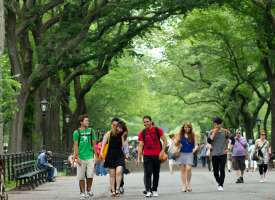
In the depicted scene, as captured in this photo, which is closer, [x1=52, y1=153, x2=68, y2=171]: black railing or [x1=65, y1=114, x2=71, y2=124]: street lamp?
[x1=52, y1=153, x2=68, y2=171]: black railing

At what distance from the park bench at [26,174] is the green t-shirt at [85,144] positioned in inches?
255

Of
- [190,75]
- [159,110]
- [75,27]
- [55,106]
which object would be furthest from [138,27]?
[159,110]

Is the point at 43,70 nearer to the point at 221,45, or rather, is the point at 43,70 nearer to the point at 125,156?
the point at 125,156

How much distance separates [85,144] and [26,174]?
7.75 metres

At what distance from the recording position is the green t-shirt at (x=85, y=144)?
1741 centimetres

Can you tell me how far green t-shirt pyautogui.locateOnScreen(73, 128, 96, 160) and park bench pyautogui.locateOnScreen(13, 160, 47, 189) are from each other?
6475 millimetres

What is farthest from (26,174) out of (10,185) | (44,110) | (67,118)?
(67,118)

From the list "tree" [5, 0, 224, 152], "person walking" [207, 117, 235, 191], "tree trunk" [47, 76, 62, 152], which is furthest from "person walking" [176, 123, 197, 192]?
"tree trunk" [47, 76, 62, 152]

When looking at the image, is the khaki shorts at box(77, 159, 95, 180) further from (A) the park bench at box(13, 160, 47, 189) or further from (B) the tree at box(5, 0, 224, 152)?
(B) the tree at box(5, 0, 224, 152)

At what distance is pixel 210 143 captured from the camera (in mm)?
20047

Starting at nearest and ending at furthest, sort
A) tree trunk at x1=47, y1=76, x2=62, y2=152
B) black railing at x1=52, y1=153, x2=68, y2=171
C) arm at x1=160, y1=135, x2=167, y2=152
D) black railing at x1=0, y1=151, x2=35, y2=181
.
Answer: arm at x1=160, y1=135, x2=167, y2=152, black railing at x1=0, y1=151, x2=35, y2=181, black railing at x1=52, y1=153, x2=68, y2=171, tree trunk at x1=47, y1=76, x2=62, y2=152

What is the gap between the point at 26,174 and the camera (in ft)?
81.3

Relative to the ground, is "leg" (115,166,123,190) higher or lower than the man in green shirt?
lower

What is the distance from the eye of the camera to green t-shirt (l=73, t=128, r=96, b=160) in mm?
17406
